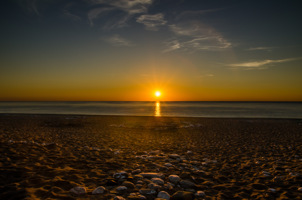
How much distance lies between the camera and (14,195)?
145 inches

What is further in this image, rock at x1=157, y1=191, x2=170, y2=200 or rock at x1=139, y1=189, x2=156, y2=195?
rock at x1=139, y1=189, x2=156, y2=195

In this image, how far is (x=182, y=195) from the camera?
4.25 metres

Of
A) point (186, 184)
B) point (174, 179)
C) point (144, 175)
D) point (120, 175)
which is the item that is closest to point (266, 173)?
point (186, 184)

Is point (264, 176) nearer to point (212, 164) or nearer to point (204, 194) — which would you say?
point (212, 164)

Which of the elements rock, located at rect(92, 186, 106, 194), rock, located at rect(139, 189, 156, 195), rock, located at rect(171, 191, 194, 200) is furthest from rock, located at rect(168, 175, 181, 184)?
rock, located at rect(92, 186, 106, 194)

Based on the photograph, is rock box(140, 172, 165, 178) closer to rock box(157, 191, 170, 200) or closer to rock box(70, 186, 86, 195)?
rock box(157, 191, 170, 200)

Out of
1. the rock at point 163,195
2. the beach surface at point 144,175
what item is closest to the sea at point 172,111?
the beach surface at point 144,175

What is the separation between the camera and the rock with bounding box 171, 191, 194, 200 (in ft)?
13.7

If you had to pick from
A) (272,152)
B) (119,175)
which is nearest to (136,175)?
(119,175)

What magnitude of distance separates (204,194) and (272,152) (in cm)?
648

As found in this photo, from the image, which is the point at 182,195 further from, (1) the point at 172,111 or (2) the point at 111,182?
(1) the point at 172,111

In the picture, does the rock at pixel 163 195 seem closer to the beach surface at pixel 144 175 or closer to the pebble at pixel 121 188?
the beach surface at pixel 144 175

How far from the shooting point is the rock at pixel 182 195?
164 inches

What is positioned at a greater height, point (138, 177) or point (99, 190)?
point (99, 190)
